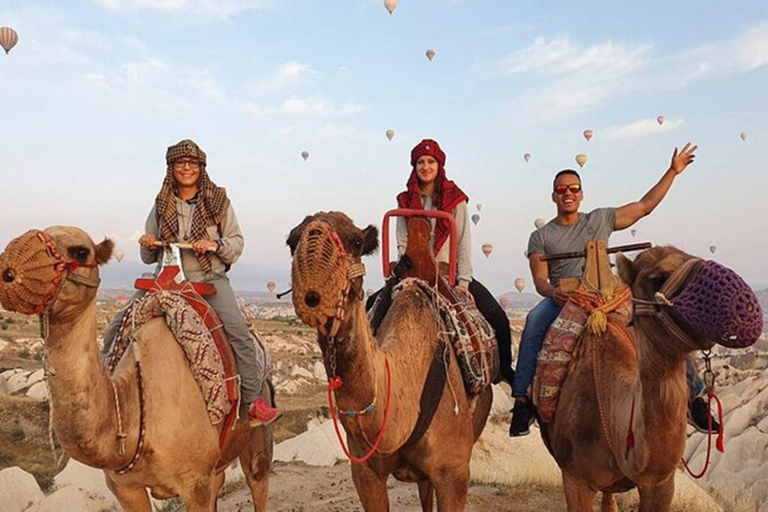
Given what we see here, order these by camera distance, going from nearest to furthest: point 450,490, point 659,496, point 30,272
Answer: point 30,272 < point 659,496 < point 450,490

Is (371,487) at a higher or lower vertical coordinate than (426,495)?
higher

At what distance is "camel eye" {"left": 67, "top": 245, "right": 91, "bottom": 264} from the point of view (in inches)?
138

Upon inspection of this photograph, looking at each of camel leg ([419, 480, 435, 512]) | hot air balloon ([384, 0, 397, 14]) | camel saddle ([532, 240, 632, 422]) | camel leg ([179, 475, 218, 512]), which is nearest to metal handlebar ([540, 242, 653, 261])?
camel saddle ([532, 240, 632, 422])

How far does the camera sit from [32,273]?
3.25 metres

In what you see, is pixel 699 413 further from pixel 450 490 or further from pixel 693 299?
pixel 693 299

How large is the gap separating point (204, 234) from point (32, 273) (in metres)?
2.15

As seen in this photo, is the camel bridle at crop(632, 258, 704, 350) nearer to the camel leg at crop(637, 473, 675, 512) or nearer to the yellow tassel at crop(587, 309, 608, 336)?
the camel leg at crop(637, 473, 675, 512)

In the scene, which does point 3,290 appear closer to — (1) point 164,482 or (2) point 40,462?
(1) point 164,482

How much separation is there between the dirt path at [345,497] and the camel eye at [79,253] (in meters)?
6.64

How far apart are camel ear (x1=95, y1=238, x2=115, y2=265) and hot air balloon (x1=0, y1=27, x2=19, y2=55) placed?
36.1 metres

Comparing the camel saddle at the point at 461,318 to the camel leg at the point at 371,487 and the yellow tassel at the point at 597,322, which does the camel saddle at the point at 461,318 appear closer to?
the yellow tassel at the point at 597,322

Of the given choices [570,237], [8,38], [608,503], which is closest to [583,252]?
[570,237]

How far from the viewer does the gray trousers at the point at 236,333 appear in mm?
5289

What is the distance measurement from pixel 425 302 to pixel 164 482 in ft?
7.06
